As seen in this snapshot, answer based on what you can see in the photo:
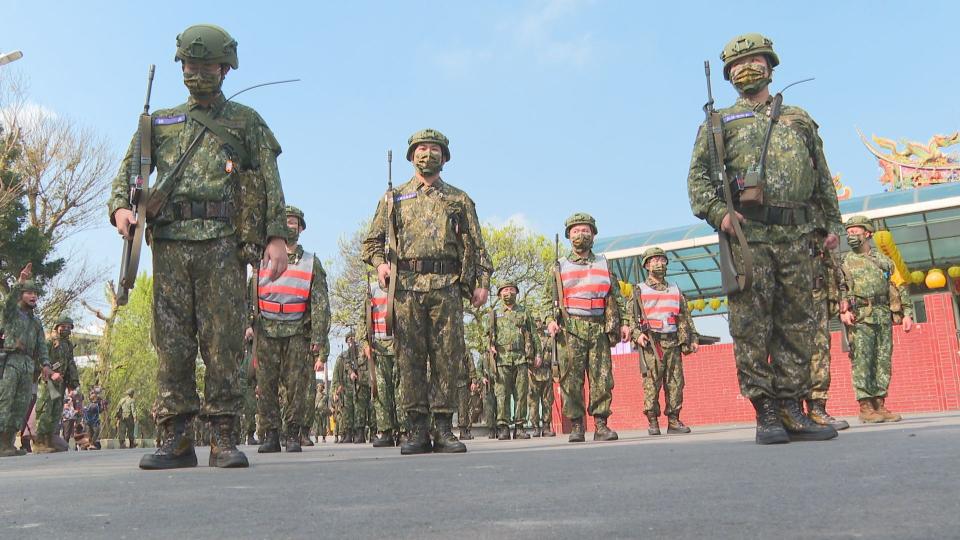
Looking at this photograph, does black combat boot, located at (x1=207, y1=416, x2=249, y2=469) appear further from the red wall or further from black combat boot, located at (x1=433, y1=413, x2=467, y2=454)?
the red wall

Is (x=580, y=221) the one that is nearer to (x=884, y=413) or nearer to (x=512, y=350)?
(x=884, y=413)

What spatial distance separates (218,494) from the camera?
374cm

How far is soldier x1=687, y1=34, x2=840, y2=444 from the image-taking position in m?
5.95

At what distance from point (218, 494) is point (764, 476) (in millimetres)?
2213

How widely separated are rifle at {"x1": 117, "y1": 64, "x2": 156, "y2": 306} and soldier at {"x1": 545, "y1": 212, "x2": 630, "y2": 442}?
5.39 meters

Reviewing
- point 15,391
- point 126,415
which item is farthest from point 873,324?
point 126,415

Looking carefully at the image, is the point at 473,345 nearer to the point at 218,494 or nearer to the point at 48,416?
the point at 48,416

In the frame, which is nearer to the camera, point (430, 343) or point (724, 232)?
point (724, 232)

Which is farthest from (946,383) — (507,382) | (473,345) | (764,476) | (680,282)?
(473,345)

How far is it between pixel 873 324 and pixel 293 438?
6703mm

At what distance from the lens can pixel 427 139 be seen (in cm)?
762

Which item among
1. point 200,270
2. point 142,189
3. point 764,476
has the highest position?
point 142,189

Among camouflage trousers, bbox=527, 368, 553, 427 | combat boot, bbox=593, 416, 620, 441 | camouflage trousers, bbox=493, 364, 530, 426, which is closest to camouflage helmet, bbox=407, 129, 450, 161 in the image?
combat boot, bbox=593, 416, 620, 441

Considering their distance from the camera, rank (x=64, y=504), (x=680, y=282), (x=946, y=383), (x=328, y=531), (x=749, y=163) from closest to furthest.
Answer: (x=328, y=531) → (x=64, y=504) → (x=749, y=163) → (x=946, y=383) → (x=680, y=282)
